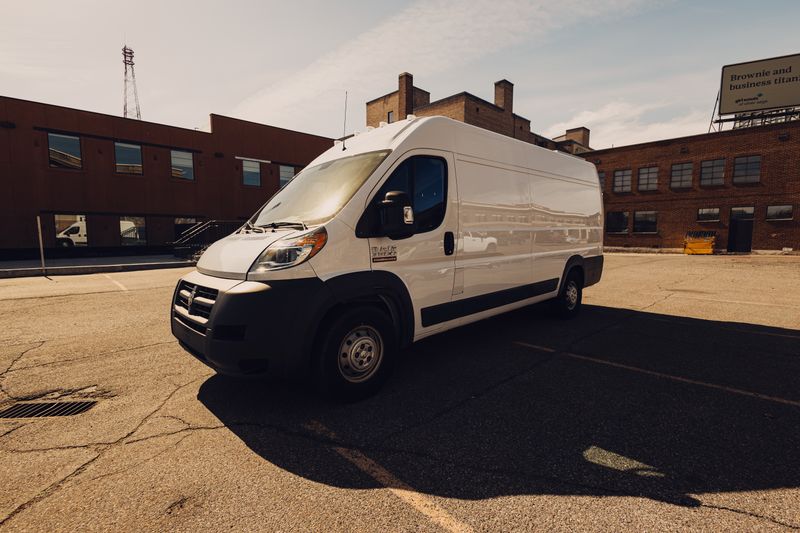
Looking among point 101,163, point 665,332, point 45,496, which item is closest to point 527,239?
point 665,332

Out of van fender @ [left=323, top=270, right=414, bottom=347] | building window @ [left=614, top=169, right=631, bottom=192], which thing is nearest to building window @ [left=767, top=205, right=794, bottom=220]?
building window @ [left=614, top=169, right=631, bottom=192]

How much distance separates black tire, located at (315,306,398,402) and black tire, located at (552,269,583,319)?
393cm

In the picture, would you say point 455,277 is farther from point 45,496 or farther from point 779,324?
point 779,324

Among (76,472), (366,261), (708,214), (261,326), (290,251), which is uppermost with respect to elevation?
(708,214)

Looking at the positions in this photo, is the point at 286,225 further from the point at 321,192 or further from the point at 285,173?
the point at 285,173

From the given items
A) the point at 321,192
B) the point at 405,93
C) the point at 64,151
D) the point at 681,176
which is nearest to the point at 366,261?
the point at 321,192

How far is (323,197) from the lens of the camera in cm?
379

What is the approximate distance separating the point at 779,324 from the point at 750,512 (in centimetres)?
603

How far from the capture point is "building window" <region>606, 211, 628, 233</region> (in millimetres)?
33219

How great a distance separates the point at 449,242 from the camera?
4215 millimetres

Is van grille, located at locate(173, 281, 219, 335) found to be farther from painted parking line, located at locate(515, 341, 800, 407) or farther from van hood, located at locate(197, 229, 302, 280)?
painted parking line, located at locate(515, 341, 800, 407)

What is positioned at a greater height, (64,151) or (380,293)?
(64,151)

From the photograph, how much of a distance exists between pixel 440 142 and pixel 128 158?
22733 mm

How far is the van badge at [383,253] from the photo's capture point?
356 centimetres
